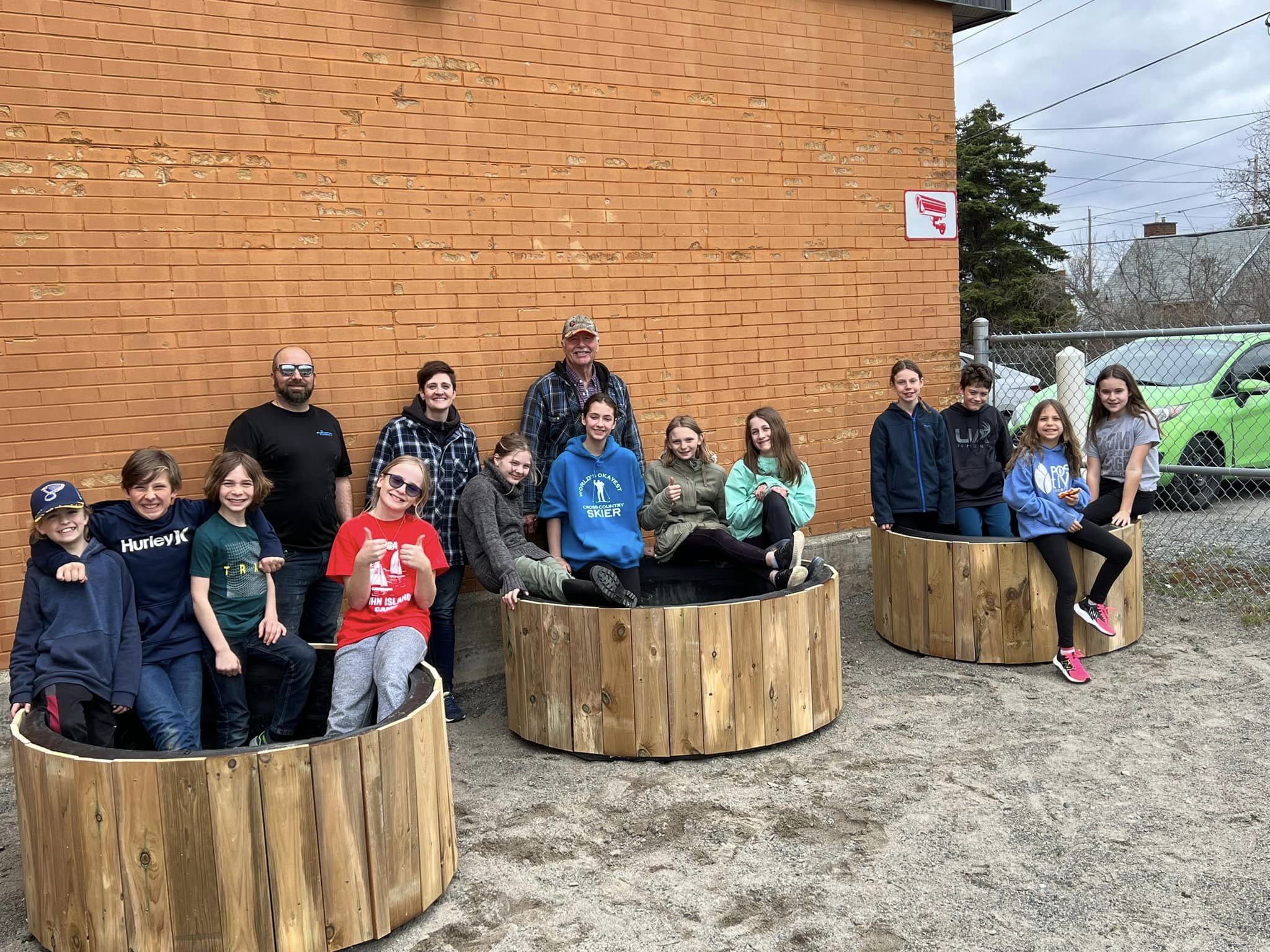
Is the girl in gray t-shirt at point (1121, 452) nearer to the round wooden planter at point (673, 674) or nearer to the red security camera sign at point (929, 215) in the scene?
the red security camera sign at point (929, 215)

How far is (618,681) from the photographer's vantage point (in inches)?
196

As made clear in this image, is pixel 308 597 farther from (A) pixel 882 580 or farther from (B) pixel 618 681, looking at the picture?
(A) pixel 882 580

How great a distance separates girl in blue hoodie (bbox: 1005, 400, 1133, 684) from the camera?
239 inches

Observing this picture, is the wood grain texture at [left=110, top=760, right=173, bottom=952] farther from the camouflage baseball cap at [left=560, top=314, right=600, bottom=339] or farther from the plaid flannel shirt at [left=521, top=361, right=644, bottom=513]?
the camouflage baseball cap at [left=560, top=314, right=600, bottom=339]

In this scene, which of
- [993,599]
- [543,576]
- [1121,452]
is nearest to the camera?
[543,576]

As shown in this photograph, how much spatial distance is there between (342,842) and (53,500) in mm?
1652

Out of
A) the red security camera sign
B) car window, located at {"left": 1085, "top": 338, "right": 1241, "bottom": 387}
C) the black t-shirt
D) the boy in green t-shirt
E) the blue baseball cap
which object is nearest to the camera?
the blue baseball cap

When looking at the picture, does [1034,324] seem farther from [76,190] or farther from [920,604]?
[76,190]

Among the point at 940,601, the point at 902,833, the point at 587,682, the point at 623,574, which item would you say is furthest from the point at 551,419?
the point at 902,833

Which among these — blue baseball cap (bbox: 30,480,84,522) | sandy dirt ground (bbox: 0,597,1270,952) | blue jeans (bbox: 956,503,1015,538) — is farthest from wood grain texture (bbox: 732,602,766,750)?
blue baseball cap (bbox: 30,480,84,522)

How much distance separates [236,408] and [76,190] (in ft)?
4.18

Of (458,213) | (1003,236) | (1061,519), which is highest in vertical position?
(1003,236)

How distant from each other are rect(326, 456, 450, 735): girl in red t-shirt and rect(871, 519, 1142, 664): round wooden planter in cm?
313

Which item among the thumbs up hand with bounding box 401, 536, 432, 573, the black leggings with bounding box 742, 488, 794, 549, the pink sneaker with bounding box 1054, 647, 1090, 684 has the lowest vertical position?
the pink sneaker with bounding box 1054, 647, 1090, 684
